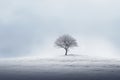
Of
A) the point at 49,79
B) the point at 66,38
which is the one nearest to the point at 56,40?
the point at 66,38

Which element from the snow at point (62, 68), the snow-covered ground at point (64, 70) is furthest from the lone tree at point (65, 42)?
the snow-covered ground at point (64, 70)

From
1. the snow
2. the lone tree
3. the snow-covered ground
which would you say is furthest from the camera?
the lone tree

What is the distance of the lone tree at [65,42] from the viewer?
78.8 meters

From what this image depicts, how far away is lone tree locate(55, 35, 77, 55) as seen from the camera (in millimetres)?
78750

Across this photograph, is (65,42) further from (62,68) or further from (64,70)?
(64,70)

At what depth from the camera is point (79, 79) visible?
22.5 m

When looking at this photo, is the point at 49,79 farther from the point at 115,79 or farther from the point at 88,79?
the point at 115,79

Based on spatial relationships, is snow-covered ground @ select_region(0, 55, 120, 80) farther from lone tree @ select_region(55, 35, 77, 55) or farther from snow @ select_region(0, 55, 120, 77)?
lone tree @ select_region(55, 35, 77, 55)

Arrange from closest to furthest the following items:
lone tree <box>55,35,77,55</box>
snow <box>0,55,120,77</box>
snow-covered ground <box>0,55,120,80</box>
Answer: snow-covered ground <box>0,55,120,80</box>, snow <box>0,55,120,77</box>, lone tree <box>55,35,77,55</box>

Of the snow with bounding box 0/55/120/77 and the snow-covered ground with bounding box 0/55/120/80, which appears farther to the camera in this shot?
the snow with bounding box 0/55/120/77

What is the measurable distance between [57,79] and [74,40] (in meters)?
58.7

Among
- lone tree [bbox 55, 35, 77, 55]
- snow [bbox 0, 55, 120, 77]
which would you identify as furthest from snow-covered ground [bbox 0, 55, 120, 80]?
lone tree [bbox 55, 35, 77, 55]

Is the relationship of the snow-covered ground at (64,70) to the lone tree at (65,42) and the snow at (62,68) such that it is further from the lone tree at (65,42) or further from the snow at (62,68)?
the lone tree at (65,42)

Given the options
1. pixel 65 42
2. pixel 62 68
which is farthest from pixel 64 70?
pixel 65 42
